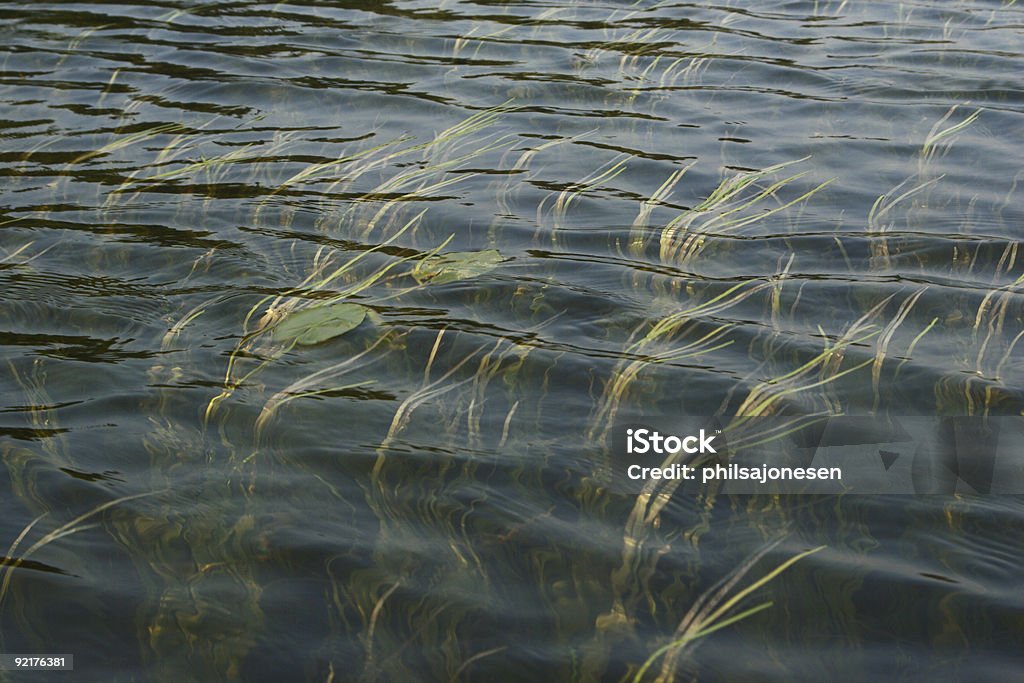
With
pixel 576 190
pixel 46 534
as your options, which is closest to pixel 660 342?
pixel 576 190

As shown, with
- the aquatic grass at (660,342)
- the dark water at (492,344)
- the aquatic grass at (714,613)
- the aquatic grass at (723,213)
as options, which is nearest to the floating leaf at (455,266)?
the dark water at (492,344)

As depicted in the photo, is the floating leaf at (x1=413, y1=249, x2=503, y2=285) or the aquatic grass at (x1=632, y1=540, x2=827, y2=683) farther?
the floating leaf at (x1=413, y1=249, x2=503, y2=285)

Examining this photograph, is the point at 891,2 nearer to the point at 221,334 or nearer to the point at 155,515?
the point at 221,334

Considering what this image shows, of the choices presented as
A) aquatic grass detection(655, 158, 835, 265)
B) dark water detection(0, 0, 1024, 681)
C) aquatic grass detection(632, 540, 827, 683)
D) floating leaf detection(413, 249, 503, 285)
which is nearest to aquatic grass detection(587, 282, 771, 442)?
dark water detection(0, 0, 1024, 681)

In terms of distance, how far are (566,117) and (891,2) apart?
2634 millimetres

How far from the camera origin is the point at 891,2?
6.24 m

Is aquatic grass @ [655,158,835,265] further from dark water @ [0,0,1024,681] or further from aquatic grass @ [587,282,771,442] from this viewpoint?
aquatic grass @ [587,282,771,442]

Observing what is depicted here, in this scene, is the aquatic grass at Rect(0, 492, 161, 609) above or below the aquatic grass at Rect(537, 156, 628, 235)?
below

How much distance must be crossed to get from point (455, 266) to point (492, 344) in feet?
1.80

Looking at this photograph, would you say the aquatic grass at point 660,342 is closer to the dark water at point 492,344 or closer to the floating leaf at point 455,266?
the dark water at point 492,344

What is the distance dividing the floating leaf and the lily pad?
31 cm

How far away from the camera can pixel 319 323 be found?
10.6 feet

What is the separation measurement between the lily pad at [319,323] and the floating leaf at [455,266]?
1.02ft

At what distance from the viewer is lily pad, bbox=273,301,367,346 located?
317 centimetres
